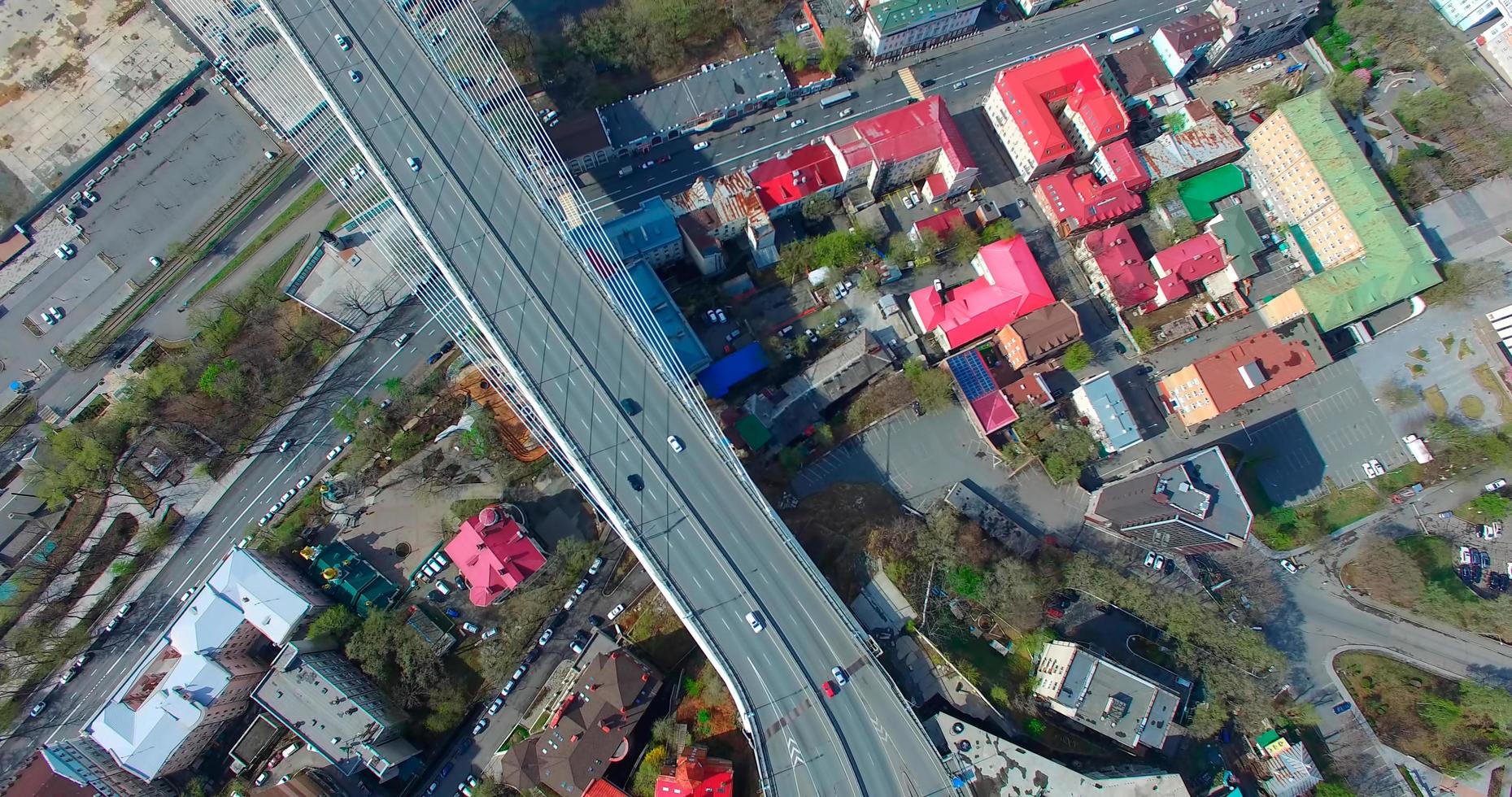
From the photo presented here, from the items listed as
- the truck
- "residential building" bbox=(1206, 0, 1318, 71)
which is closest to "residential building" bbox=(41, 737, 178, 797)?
the truck

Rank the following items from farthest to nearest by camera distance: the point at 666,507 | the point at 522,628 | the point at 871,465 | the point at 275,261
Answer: the point at 275,261 → the point at 871,465 → the point at 522,628 → the point at 666,507

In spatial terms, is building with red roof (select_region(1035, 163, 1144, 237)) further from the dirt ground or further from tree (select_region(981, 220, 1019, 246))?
the dirt ground

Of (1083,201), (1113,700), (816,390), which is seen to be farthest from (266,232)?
(1113,700)

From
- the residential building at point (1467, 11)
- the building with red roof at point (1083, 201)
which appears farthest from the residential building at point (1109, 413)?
the residential building at point (1467, 11)

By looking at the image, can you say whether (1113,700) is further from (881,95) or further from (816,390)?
(881,95)

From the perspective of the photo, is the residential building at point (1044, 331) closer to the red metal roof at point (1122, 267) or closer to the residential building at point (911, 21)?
the red metal roof at point (1122, 267)

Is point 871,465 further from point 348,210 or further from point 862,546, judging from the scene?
point 348,210

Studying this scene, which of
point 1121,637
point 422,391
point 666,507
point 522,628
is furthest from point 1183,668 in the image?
point 422,391
